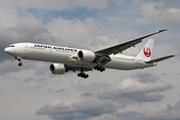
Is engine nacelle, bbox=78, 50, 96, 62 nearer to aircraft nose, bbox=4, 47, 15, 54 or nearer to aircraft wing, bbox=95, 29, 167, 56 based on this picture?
aircraft wing, bbox=95, 29, 167, 56

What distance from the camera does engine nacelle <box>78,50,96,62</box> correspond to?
155ft

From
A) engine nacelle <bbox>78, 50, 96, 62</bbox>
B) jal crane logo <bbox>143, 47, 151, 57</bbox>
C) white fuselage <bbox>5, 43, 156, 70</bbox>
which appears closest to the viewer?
white fuselage <bbox>5, 43, 156, 70</bbox>

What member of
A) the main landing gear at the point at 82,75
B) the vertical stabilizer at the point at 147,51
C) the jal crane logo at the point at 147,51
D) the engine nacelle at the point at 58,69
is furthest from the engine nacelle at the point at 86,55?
the jal crane logo at the point at 147,51

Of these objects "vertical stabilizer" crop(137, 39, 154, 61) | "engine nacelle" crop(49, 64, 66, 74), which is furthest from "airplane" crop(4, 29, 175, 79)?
"vertical stabilizer" crop(137, 39, 154, 61)

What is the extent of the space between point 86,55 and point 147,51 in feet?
62.1

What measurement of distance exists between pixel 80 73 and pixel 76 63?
8.76 metres

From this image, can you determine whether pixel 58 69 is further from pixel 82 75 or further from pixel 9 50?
pixel 9 50

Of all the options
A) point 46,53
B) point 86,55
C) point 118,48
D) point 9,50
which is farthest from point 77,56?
point 9,50

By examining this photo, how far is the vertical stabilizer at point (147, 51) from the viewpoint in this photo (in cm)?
5905

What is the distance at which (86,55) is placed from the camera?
156 ft

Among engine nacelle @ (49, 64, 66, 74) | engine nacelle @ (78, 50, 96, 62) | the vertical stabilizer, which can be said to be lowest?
engine nacelle @ (78, 50, 96, 62)

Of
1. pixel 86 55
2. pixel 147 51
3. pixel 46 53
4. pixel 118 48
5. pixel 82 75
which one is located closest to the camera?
pixel 46 53

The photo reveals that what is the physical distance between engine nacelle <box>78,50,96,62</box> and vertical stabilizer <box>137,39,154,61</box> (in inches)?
558

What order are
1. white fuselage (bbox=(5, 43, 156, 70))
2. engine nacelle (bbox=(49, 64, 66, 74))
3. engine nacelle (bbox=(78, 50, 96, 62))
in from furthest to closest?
engine nacelle (bbox=(49, 64, 66, 74)), engine nacelle (bbox=(78, 50, 96, 62)), white fuselage (bbox=(5, 43, 156, 70))
